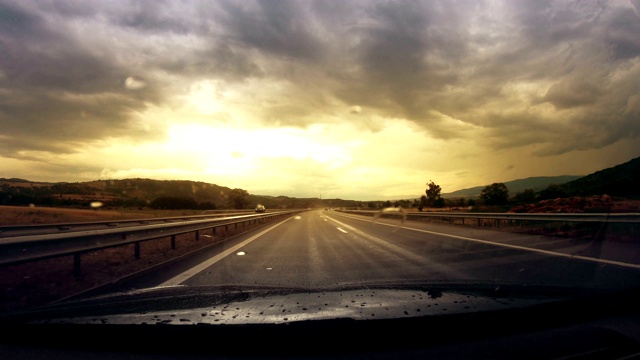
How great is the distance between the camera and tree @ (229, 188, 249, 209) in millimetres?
118194

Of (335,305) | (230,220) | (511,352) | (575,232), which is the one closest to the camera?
(511,352)

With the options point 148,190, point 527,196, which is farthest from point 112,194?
point 527,196

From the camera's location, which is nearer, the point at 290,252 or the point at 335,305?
the point at 335,305

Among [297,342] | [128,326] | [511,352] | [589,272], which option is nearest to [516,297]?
[511,352]

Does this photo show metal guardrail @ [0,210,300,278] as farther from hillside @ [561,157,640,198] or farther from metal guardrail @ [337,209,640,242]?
hillside @ [561,157,640,198]

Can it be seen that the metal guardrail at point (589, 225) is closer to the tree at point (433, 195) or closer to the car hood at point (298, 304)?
the car hood at point (298, 304)

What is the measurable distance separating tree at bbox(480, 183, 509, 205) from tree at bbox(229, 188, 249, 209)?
3340 inches

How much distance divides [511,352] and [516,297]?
4.06 feet

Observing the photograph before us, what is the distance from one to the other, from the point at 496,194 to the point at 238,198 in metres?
88.1

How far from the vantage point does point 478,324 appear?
329cm

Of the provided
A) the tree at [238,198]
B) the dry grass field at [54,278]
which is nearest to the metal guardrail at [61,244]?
the dry grass field at [54,278]

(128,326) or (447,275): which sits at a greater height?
(128,326)

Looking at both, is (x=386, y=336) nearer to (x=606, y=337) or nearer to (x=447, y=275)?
(x=606, y=337)

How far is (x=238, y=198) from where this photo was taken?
11919cm
